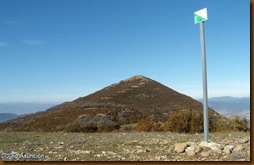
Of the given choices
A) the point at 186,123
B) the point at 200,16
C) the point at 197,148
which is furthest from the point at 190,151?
the point at 186,123

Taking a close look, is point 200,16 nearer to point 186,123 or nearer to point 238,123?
point 186,123

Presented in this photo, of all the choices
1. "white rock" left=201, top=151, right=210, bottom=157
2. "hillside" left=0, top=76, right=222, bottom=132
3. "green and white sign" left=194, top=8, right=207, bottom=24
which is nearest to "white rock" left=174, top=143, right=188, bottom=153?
"white rock" left=201, top=151, right=210, bottom=157

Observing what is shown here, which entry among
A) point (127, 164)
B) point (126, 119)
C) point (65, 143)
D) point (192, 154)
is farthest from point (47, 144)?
point (126, 119)

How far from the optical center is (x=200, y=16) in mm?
7863

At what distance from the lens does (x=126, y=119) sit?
87.1 ft

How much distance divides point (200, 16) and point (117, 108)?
24.0 m

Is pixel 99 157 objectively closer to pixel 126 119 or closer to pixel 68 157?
pixel 68 157

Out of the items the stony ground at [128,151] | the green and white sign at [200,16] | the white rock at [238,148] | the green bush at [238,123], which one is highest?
the green and white sign at [200,16]

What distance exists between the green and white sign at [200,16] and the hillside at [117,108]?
1547 centimetres

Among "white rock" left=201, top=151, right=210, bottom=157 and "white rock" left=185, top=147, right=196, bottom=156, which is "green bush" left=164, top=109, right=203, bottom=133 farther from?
"white rock" left=201, top=151, right=210, bottom=157

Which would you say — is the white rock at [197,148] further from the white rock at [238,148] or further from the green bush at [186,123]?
the green bush at [186,123]

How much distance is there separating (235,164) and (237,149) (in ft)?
3.58

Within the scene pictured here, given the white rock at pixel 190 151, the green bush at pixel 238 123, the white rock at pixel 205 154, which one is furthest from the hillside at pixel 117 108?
the white rock at pixel 205 154

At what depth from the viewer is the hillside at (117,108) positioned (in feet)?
84.6
